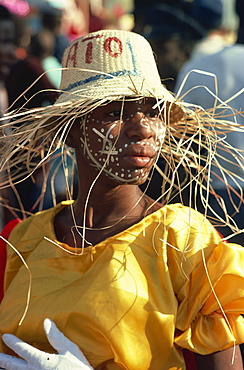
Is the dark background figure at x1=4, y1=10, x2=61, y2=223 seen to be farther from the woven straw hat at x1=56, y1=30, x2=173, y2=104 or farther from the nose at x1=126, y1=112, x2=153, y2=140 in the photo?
the nose at x1=126, y1=112, x2=153, y2=140

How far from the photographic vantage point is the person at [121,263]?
1.78 m

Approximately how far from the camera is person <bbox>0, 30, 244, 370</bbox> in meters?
1.78

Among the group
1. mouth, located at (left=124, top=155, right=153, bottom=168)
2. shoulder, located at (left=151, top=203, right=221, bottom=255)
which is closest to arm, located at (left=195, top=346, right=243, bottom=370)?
shoulder, located at (left=151, top=203, right=221, bottom=255)

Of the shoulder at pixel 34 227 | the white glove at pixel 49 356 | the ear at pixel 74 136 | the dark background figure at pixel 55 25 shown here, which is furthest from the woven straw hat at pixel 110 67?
the dark background figure at pixel 55 25

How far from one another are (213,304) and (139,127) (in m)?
0.61

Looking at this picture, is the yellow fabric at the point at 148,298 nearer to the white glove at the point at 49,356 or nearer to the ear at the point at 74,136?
the white glove at the point at 49,356

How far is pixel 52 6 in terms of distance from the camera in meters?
5.66

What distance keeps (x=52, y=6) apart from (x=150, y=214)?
165 inches

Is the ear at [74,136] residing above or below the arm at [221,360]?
above

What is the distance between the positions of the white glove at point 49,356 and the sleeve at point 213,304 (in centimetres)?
32

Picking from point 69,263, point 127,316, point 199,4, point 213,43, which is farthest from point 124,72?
point 199,4

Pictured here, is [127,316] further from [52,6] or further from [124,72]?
[52,6]

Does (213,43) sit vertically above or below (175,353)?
above

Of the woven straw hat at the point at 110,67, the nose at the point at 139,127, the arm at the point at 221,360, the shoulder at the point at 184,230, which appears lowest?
the arm at the point at 221,360
